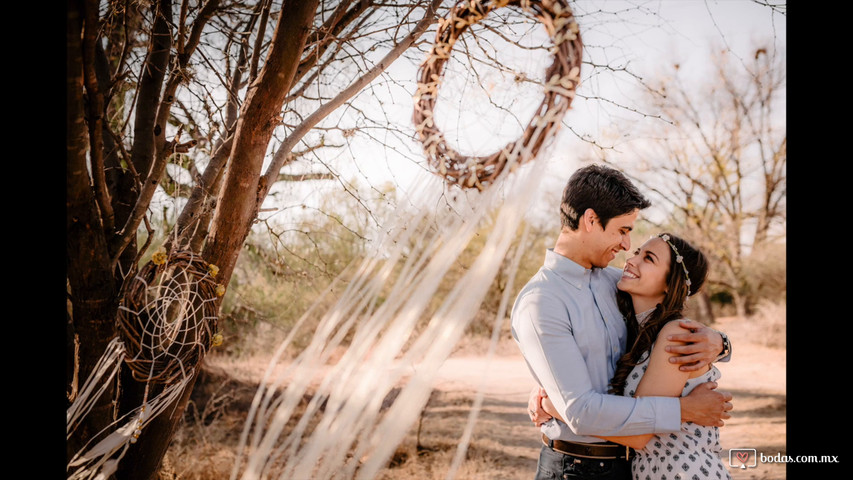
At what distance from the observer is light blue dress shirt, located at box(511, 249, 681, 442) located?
61.6 inches

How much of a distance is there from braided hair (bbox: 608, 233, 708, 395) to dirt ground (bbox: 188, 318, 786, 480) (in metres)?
1.68

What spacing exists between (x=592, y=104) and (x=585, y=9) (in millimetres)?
499

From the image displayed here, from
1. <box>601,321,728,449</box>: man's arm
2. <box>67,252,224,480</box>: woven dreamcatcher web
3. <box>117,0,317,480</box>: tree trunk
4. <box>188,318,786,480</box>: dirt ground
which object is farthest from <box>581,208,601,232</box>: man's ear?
<box>188,318,786,480</box>: dirt ground

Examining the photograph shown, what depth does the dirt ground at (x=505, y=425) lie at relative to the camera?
501 cm

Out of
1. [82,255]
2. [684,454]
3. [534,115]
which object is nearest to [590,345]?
[684,454]

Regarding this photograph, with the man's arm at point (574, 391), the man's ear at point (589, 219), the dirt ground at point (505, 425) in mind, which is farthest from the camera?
the dirt ground at point (505, 425)

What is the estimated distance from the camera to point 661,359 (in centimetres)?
162

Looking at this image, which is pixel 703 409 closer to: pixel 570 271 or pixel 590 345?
pixel 590 345

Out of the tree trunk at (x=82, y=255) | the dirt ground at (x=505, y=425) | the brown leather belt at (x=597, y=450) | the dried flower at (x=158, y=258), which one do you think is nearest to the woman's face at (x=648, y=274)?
the brown leather belt at (x=597, y=450)

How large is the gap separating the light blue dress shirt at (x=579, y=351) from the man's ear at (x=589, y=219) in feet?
0.46

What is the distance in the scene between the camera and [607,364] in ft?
5.79

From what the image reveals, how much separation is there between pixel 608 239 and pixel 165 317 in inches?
63.3

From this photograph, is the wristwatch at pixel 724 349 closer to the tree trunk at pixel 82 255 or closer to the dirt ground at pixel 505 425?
the dirt ground at pixel 505 425
